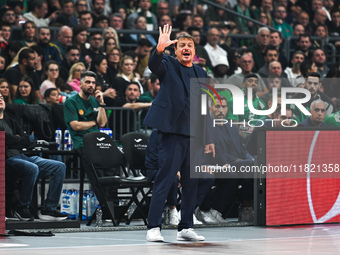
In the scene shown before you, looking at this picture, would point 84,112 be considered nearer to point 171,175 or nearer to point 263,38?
point 171,175

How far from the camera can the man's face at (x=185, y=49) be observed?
909 centimetres

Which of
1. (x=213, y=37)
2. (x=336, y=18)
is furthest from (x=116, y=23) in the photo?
(x=336, y=18)

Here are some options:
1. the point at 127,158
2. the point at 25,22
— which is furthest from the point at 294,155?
the point at 25,22

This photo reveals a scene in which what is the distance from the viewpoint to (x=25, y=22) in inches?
587

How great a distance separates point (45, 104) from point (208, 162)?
8.63 feet

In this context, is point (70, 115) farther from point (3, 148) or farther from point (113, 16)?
point (113, 16)

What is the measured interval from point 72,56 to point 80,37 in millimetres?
703

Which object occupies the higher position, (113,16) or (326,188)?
(113,16)

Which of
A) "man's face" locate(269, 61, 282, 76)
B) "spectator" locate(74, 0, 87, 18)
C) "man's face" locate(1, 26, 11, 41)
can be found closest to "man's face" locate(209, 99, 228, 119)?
"man's face" locate(269, 61, 282, 76)

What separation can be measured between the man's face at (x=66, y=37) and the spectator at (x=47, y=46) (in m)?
0.25

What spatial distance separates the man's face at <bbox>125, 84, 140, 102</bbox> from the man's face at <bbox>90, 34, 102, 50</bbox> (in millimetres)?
1752

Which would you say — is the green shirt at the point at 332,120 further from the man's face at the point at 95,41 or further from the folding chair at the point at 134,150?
the man's face at the point at 95,41

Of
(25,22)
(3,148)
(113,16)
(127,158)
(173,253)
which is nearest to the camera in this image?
(173,253)

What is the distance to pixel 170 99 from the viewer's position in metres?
9.01
